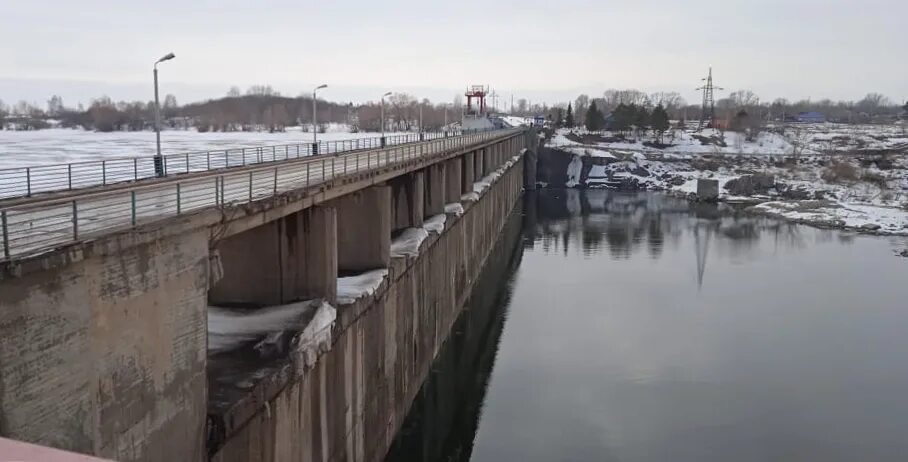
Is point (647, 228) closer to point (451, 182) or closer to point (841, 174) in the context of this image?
point (451, 182)

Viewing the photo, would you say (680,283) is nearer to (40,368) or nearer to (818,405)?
(818,405)

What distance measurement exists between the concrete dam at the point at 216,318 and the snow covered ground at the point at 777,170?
58739mm

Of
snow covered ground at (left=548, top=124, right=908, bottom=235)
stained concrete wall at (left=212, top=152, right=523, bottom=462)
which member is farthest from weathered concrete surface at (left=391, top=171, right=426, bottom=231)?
snow covered ground at (left=548, top=124, right=908, bottom=235)

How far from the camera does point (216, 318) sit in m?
16.8

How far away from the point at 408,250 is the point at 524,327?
12.3 metres

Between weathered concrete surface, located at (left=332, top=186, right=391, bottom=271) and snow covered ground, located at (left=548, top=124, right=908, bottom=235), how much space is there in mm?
57957

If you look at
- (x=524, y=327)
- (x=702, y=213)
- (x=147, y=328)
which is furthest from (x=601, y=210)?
(x=147, y=328)

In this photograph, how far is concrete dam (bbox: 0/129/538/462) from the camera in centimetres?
852

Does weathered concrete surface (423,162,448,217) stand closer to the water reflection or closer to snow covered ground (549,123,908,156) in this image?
the water reflection

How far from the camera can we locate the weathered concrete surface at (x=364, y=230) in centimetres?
2309

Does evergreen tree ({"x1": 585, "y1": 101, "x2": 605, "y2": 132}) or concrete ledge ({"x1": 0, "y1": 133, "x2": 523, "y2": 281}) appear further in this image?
evergreen tree ({"x1": 585, "y1": 101, "x2": 605, "y2": 132})

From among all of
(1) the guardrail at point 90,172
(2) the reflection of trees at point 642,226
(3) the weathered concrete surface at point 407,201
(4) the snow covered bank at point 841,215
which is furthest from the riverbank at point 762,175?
(1) the guardrail at point 90,172

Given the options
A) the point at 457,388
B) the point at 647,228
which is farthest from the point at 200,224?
the point at 647,228

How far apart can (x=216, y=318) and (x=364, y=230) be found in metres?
7.42
